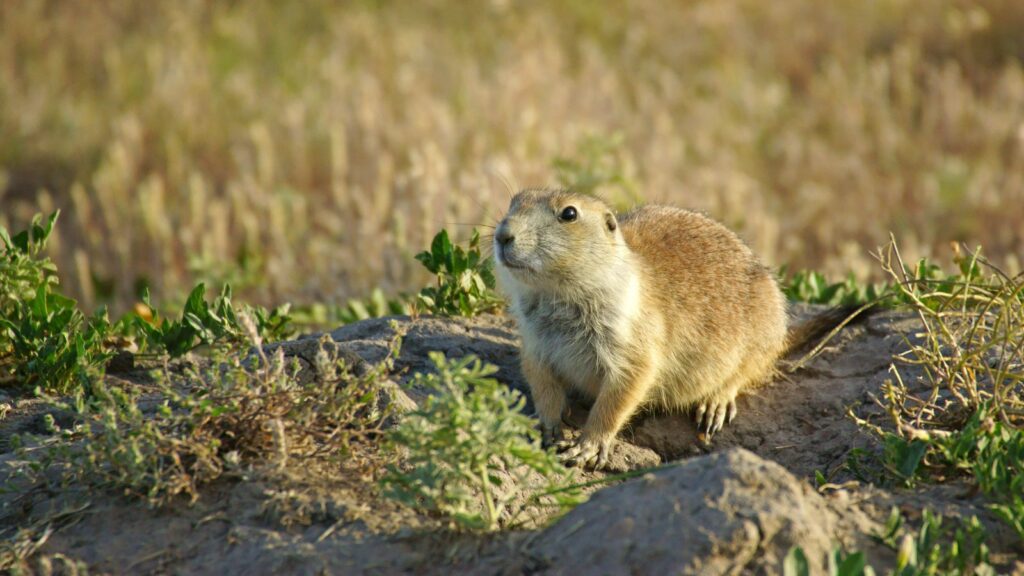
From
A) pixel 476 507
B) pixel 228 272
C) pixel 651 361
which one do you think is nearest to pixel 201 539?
pixel 476 507

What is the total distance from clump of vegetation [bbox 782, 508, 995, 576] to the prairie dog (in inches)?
52.7

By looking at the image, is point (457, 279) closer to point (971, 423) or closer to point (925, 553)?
point (971, 423)

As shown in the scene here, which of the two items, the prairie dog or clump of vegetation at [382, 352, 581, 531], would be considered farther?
the prairie dog

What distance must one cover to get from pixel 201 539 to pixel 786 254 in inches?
255

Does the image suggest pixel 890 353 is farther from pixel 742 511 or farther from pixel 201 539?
pixel 201 539

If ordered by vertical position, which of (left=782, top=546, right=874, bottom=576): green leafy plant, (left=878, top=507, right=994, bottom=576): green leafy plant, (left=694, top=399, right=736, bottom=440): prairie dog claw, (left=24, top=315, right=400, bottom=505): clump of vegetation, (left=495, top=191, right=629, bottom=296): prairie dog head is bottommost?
(left=694, top=399, right=736, bottom=440): prairie dog claw

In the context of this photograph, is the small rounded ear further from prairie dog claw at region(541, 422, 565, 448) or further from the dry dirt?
the dry dirt

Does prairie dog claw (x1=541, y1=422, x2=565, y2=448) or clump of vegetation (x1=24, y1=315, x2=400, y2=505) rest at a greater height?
clump of vegetation (x1=24, y1=315, x2=400, y2=505)

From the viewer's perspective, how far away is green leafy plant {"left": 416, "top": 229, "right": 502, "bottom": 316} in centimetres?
474

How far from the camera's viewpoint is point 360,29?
11305 mm

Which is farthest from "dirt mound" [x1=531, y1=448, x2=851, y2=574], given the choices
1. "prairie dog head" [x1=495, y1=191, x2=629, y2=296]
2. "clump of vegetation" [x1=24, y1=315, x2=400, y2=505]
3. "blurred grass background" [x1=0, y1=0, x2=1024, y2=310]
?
"blurred grass background" [x1=0, y1=0, x2=1024, y2=310]

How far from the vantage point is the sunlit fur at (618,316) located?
4.15 m

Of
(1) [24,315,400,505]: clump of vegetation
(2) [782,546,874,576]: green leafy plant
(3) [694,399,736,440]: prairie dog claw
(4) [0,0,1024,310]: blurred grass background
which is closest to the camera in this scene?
(2) [782,546,874,576]: green leafy plant

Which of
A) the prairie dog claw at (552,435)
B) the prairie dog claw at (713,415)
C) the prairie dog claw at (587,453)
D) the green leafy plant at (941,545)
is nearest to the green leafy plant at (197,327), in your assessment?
the prairie dog claw at (552,435)
